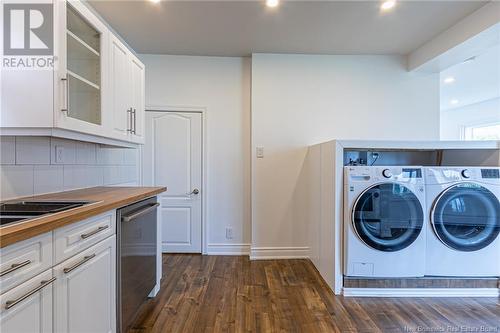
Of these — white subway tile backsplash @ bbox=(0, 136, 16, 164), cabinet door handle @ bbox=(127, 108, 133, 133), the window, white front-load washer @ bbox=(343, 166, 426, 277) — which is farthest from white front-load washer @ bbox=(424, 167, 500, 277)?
the window

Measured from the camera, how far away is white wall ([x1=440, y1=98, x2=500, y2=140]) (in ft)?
19.6

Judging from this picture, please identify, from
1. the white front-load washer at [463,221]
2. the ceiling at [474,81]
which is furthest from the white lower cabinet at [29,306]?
the ceiling at [474,81]

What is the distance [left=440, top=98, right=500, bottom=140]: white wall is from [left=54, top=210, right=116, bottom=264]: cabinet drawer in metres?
7.53

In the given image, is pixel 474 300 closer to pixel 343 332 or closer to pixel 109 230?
pixel 343 332

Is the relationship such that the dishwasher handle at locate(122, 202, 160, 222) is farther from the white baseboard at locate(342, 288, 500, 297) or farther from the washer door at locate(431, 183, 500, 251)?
the washer door at locate(431, 183, 500, 251)

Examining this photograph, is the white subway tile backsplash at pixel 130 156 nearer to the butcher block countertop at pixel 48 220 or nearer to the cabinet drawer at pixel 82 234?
the butcher block countertop at pixel 48 220

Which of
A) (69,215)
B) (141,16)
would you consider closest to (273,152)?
(141,16)

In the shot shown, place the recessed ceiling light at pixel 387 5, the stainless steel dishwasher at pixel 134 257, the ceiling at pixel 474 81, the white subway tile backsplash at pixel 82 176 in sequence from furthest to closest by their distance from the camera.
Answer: the ceiling at pixel 474 81
the recessed ceiling light at pixel 387 5
the white subway tile backsplash at pixel 82 176
the stainless steel dishwasher at pixel 134 257

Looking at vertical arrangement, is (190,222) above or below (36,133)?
below

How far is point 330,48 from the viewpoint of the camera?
3.29 metres

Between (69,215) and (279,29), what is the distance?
8.35ft

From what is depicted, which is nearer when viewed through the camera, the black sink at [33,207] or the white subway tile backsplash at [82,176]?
the black sink at [33,207]

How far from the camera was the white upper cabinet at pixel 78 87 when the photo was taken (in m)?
1.45

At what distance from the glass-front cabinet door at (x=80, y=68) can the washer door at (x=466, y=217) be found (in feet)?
9.34
